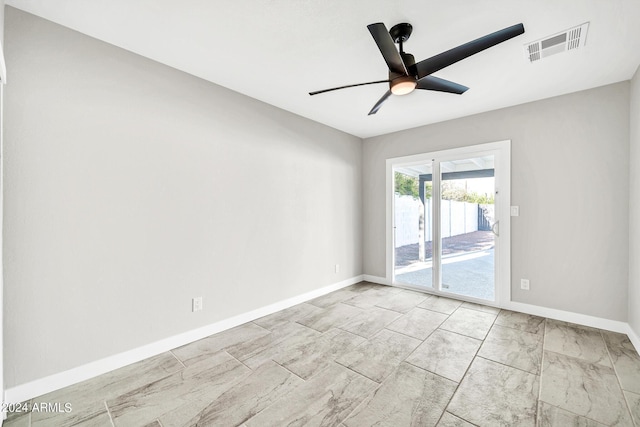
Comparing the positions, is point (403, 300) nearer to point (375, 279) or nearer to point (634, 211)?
point (375, 279)

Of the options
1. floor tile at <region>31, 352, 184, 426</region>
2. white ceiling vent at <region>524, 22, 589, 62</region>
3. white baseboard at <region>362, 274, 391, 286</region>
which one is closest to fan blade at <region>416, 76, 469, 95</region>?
white ceiling vent at <region>524, 22, 589, 62</region>

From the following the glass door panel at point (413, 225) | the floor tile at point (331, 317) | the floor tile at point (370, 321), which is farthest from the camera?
the glass door panel at point (413, 225)

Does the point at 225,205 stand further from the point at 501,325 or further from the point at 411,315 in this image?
the point at 501,325

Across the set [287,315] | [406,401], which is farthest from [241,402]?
[287,315]

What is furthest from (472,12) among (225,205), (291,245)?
(291,245)

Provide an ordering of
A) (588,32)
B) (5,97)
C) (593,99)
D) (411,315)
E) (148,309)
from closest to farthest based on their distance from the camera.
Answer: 1. (5,97)
2. (588,32)
3. (148,309)
4. (593,99)
5. (411,315)

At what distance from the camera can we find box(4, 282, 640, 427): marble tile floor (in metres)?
1.69

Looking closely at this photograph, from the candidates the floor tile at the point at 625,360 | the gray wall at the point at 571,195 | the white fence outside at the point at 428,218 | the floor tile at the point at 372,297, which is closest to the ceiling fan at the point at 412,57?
the gray wall at the point at 571,195

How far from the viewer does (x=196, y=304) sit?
270 centimetres

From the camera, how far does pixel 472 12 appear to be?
1824mm

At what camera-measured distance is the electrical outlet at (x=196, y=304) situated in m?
2.68

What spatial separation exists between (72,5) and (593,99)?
473 centimetres

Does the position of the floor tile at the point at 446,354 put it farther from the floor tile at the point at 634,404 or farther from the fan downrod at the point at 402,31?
the fan downrod at the point at 402,31

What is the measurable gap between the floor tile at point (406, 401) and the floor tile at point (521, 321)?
1.50m
